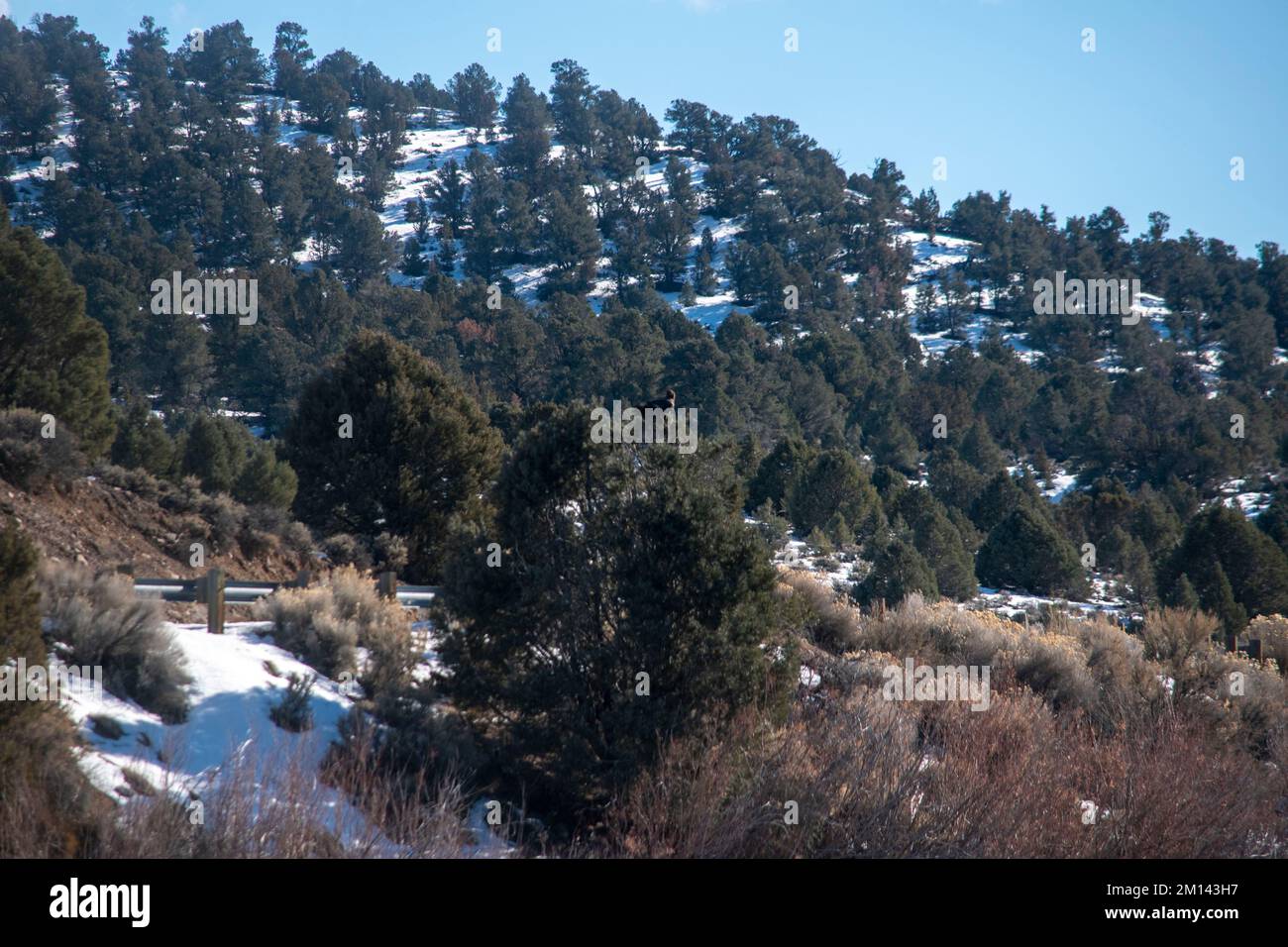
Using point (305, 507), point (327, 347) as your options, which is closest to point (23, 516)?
point (305, 507)

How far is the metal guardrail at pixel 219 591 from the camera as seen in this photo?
30.7 ft

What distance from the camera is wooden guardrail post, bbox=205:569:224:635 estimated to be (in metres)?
9.29

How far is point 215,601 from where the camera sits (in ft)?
30.7

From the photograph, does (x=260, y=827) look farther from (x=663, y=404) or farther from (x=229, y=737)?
(x=663, y=404)

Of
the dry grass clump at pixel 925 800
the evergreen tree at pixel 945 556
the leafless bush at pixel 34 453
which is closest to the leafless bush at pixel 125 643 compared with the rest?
the dry grass clump at pixel 925 800

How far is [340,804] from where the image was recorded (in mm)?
5254

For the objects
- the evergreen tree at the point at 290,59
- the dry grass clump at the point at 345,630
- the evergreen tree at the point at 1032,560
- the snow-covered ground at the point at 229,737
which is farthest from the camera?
the evergreen tree at the point at 290,59

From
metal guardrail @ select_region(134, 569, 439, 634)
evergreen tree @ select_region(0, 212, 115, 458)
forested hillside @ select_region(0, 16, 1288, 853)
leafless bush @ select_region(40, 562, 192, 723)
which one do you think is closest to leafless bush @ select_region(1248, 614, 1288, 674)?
forested hillside @ select_region(0, 16, 1288, 853)

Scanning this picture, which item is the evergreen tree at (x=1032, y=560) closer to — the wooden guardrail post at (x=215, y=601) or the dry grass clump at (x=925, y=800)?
the dry grass clump at (x=925, y=800)

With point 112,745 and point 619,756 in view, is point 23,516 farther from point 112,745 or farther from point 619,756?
point 619,756

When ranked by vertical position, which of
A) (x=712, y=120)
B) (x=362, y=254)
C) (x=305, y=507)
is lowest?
(x=305, y=507)

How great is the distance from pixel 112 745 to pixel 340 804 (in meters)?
2.37

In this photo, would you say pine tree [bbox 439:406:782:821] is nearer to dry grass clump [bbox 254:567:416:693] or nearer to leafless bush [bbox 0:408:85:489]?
dry grass clump [bbox 254:567:416:693]

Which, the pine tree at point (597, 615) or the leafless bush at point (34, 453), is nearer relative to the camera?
the pine tree at point (597, 615)
